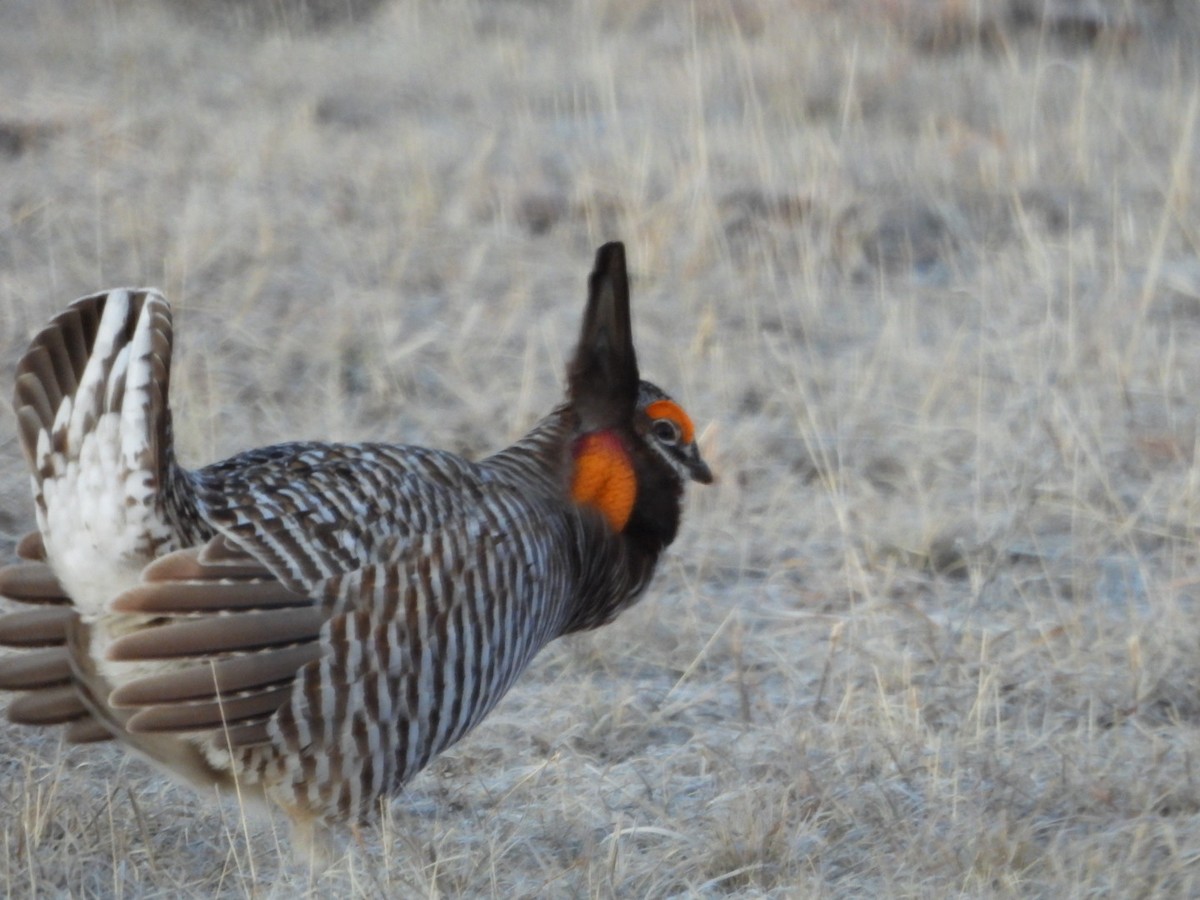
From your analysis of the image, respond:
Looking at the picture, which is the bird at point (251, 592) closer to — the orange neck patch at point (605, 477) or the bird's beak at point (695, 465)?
the orange neck patch at point (605, 477)

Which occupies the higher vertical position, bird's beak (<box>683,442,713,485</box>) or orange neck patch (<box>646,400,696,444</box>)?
orange neck patch (<box>646,400,696,444</box>)

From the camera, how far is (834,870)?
3.18 m

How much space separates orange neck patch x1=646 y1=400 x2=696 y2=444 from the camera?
3.88 meters

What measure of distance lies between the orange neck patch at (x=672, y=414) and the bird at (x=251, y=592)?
575 millimetres

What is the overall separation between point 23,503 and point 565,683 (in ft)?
5.13

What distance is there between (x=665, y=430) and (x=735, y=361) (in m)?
1.98

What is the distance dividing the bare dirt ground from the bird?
198mm

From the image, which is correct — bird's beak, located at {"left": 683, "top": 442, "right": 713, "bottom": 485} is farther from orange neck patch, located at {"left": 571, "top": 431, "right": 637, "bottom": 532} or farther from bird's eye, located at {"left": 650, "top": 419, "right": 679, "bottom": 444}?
orange neck patch, located at {"left": 571, "top": 431, "right": 637, "bottom": 532}

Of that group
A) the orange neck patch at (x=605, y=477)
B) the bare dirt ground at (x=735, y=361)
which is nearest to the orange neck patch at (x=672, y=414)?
the orange neck patch at (x=605, y=477)

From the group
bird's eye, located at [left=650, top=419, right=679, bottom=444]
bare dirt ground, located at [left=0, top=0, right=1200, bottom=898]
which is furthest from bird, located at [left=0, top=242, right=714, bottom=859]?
bird's eye, located at [left=650, top=419, right=679, bottom=444]

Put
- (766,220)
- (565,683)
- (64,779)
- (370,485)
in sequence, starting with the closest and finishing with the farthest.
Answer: (370,485)
(64,779)
(565,683)
(766,220)

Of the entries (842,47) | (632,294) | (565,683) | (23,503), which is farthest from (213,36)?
(565,683)

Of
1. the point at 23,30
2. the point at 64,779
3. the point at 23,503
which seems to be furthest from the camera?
the point at 23,30

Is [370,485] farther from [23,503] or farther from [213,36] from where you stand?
[213,36]
